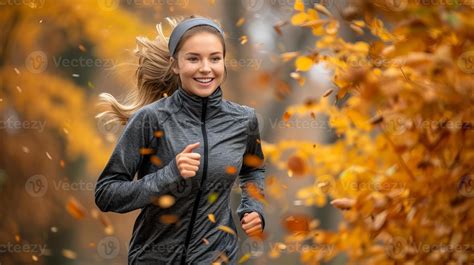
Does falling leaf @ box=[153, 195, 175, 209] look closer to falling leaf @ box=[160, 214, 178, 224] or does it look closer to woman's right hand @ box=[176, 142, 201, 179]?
falling leaf @ box=[160, 214, 178, 224]

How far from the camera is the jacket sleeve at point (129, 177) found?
4.11 meters

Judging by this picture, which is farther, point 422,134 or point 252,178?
point 252,178

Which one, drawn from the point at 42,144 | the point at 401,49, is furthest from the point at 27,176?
the point at 401,49

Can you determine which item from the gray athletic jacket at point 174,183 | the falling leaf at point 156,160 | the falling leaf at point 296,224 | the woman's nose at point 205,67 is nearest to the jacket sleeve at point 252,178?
the gray athletic jacket at point 174,183

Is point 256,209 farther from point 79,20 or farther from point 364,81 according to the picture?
point 79,20

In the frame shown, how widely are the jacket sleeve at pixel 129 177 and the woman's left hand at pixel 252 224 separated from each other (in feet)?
1.87

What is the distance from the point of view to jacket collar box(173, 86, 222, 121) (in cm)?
436

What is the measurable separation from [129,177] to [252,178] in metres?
0.79

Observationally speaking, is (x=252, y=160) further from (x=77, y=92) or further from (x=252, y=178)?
(x=77, y=92)

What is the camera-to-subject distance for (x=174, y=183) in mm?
4039

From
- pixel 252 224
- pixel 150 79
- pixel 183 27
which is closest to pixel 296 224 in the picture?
pixel 252 224

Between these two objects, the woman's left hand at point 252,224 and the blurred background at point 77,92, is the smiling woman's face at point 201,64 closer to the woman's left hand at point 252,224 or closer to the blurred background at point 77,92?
the woman's left hand at point 252,224

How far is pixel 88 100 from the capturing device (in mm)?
11625

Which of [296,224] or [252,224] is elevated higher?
[296,224]
